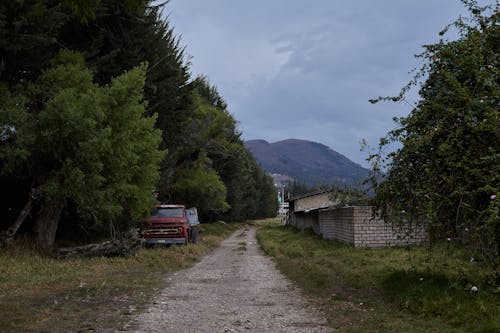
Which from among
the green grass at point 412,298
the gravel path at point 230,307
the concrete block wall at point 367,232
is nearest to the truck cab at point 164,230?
the concrete block wall at point 367,232

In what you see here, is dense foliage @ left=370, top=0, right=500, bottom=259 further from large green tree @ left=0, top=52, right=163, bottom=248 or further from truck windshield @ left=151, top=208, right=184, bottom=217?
truck windshield @ left=151, top=208, right=184, bottom=217

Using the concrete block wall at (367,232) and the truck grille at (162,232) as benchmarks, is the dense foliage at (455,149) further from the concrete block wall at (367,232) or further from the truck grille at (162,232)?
the truck grille at (162,232)

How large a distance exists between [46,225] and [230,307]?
12.1 m

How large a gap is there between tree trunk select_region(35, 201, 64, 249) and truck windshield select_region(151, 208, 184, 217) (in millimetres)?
5789

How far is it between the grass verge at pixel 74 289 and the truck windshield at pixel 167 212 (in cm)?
507

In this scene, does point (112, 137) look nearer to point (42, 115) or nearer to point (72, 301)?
point (42, 115)

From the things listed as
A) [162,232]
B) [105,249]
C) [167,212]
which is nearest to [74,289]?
[105,249]

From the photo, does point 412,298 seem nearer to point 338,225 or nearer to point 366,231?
point 366,231

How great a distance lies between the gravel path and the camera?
23.6 feet

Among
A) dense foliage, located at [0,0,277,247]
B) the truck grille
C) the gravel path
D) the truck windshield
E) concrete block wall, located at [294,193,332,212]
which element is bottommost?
the gravel path

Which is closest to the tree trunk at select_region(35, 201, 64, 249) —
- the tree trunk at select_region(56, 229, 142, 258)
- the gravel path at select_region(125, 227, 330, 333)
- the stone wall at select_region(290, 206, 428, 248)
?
the tree trunk at select_region(56, 229, 142, 258)

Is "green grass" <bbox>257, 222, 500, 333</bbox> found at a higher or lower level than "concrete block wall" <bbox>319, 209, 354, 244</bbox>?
lower

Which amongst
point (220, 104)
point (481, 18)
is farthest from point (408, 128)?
point (220, 104)

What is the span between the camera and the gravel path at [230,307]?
720 centimetres
